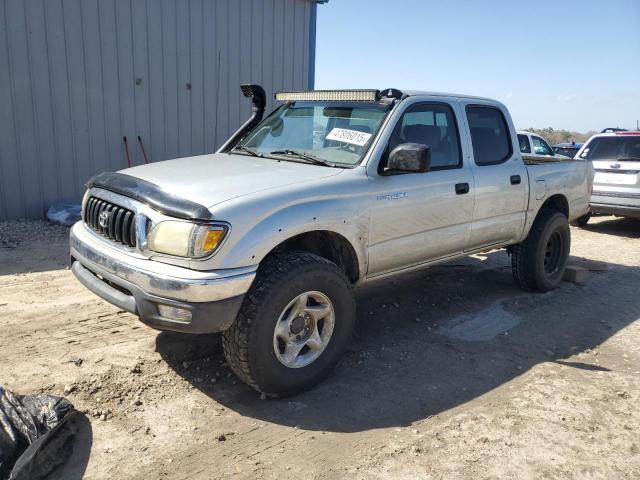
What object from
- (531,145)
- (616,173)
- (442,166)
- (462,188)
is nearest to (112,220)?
(442,166)

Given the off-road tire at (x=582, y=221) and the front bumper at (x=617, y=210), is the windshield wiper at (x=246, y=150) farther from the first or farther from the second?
the off-road tire at (x=582, y=221)

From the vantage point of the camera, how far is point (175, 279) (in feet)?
9.52

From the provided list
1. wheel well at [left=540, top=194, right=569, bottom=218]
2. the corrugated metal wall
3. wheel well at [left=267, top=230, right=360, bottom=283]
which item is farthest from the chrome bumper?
the corrugated metal wall

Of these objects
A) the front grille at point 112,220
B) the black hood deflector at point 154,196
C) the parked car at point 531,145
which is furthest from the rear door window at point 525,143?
the front grille at point 112,220

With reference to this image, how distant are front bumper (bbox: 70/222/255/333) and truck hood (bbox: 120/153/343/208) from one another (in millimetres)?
420

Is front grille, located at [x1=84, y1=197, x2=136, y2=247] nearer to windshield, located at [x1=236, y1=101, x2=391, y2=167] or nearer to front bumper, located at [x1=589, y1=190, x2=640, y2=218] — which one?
windshield, located at [x1=236, y1=101, x2=391, y2=167]

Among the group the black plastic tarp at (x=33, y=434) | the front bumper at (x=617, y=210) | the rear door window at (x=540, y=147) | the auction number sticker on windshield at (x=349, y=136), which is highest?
the auction number sticker on windshield at (x=349, y=136)

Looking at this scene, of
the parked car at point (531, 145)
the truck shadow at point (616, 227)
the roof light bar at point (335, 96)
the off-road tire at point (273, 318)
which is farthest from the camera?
the parked car at point (531, 145)

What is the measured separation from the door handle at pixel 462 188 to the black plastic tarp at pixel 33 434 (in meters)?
3.16

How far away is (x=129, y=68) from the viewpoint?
884 centimetres

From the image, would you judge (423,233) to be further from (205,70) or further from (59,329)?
(205,70)

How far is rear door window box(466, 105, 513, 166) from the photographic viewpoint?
4.79 meters

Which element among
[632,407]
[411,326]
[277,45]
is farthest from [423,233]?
[277,45]

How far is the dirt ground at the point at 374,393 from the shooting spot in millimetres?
2836
